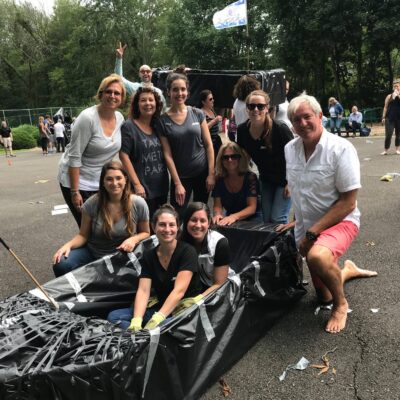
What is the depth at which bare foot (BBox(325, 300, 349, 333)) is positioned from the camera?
298 cm

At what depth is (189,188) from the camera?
407 cm

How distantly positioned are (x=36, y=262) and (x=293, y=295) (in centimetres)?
292

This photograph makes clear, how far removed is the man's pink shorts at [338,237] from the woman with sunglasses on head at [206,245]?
2.08 feet

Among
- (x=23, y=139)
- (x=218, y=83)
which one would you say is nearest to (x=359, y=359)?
(x=218, y=83)

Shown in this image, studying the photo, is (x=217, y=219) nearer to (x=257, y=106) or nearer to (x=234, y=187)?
(x=234, y=187)

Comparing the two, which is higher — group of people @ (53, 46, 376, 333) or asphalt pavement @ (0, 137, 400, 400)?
group of people @ (53, 46, 376, 333)

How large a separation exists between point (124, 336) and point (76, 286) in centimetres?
100

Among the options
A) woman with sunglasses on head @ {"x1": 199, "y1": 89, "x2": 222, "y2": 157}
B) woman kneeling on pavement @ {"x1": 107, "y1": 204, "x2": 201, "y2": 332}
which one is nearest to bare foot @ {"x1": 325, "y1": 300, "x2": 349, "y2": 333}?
woman kneeling on pavement @ {"x1": 107, "y1": 204, "x2": 201, "y2": 332}

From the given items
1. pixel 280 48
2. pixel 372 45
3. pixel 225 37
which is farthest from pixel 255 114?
pixel 225 37

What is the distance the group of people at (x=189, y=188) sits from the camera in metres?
2.83

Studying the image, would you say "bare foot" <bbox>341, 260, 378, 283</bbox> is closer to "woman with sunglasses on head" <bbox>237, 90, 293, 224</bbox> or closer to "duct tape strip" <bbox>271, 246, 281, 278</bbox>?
"woman with sunglasses on head" <bbox>237, 90, 293, 224</bbox>

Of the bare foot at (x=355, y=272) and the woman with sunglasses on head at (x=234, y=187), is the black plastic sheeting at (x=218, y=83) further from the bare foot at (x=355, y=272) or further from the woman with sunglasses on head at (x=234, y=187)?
the bare foot at (x=355, y=272)

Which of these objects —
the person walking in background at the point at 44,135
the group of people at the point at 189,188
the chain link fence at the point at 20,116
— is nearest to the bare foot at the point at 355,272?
the group of people at the point at 189,188

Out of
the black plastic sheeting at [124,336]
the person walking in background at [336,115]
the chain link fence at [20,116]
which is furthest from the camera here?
the chain link fence at [20,116]
